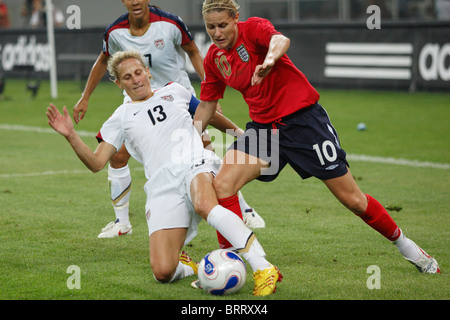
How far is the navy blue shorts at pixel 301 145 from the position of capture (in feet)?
16.6

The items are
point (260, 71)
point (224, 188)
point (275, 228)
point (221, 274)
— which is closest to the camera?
point (260, 71)

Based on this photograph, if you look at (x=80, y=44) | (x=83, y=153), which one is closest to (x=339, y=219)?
(x=83, y=153)

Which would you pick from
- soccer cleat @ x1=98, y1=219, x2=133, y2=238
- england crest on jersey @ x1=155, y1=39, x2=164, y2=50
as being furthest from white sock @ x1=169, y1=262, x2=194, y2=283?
england crest on jersey @ x1=155, y1=39, x2=164, y2=50

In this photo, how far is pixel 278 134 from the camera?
5141 millimetres

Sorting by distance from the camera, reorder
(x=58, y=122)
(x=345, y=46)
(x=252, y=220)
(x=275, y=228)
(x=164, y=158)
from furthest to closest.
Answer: (x=345, y=46), (x=252, y=220), (x=275, y=228), (x=164, y=158), (x=58, y=122)

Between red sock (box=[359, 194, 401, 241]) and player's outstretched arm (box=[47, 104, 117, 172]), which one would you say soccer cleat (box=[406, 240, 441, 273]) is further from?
player's outstretched arm (box=[47, 104, 117, 172])

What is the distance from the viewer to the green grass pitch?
484 centimetres

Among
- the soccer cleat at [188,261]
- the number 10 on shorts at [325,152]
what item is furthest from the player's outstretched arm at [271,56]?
the soccer cleat at [188,261]

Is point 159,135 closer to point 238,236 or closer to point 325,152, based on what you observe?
point 238,236

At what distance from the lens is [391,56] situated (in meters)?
15.6

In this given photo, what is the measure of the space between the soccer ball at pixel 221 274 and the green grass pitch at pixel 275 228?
2.6 inches

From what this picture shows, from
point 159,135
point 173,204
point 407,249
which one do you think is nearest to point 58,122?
point 159,135

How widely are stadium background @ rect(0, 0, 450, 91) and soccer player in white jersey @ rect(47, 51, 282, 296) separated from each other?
415 inches

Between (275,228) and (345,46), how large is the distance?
1049cm
